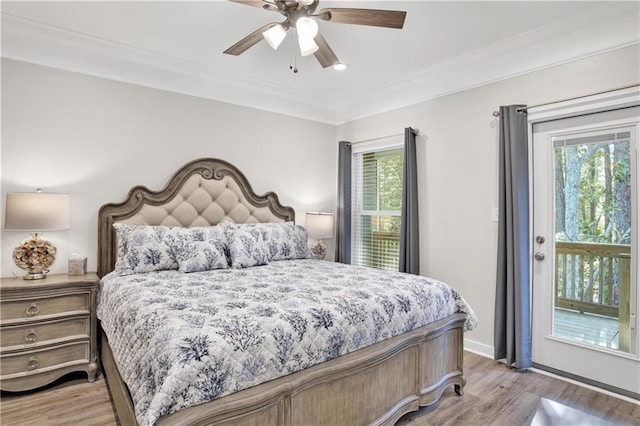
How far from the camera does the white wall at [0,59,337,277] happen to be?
2820mm

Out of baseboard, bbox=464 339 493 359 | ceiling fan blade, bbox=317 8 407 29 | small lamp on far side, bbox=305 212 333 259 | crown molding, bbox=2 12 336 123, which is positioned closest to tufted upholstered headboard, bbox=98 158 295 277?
small lamp on far side, bbox=305 212 333 259

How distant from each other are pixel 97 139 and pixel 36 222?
35.7 inches

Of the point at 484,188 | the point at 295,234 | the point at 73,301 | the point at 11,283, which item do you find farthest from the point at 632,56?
the point at 11,283

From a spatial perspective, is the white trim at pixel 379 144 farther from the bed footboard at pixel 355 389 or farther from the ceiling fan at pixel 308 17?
the bed footboard at pixel 355 389

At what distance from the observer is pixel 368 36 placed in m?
2.94

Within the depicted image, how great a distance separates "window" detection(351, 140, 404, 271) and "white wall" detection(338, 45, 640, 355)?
18.5 inches

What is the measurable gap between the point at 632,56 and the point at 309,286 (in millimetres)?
2768

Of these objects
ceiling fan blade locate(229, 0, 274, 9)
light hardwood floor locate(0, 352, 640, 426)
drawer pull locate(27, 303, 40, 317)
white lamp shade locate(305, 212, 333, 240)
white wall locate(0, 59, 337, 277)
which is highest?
ceiling fan blade locate(229, 0, 274, 9)

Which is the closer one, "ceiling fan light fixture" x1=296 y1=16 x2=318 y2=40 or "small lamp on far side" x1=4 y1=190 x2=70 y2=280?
"ceiling fan light fixture" x1=296 y1=16 x2=318 y2=40

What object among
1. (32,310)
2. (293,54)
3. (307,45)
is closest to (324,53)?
(307,45)

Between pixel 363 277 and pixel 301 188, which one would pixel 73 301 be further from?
pixel 301 188

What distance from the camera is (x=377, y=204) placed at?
4.50 m

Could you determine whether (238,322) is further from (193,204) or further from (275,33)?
Result: (193,204)

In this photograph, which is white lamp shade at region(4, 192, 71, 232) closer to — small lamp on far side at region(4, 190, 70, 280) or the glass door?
small lamp on far side at region(4, 190, 70, 280)
